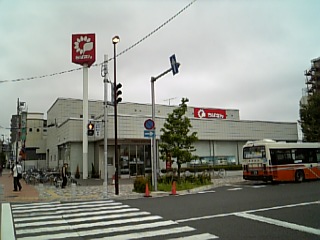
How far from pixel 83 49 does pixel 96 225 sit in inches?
1095

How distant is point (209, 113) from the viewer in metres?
51.8

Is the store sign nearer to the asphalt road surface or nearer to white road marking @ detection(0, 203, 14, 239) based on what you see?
the asphalt road surface

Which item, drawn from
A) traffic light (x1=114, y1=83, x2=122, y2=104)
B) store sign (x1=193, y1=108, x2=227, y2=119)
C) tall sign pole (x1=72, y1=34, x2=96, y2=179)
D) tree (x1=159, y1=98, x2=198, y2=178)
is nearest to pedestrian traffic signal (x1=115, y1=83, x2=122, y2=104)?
traffic light (x1=114, y1=83, x2=122, y2=104)

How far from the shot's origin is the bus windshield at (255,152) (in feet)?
71.2

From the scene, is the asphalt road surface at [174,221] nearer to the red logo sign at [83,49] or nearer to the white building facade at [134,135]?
the white building facade at [134,135]

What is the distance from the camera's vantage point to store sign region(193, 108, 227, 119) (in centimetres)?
5031

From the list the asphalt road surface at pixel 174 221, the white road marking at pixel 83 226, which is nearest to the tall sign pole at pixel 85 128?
the asphalt road surface at pixel 174 221

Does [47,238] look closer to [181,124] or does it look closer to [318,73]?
[181,124]

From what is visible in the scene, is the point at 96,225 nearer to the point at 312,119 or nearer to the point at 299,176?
the point at 299,176

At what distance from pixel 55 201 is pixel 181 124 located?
10.2 m

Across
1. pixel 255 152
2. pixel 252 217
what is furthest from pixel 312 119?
pixel 252 217

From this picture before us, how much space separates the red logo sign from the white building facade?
6200mm

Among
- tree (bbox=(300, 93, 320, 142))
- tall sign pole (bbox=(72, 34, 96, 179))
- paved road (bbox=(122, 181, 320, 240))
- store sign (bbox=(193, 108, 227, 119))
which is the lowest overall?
paved road (bbox=(122, 181, 320, 240))

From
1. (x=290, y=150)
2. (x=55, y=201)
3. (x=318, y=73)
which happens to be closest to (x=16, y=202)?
(x=55, y=201)
